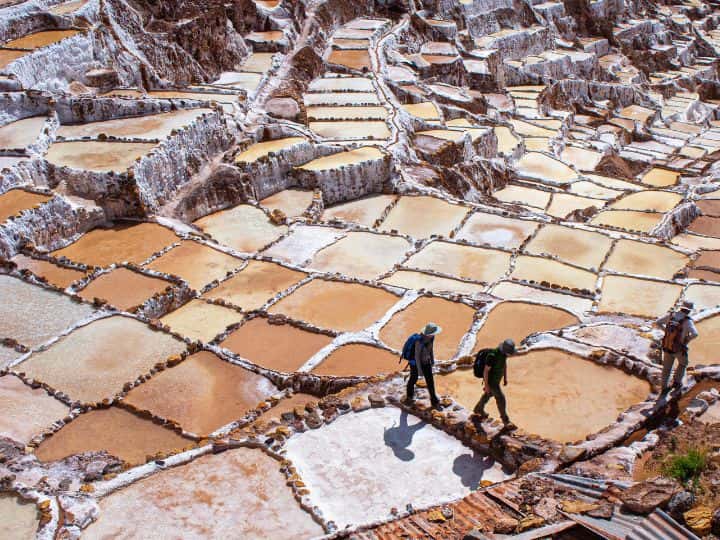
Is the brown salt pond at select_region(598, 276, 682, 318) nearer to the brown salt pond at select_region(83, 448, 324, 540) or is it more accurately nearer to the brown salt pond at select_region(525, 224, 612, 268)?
the brown salt pond at select_region(525, 224, 612, 268)

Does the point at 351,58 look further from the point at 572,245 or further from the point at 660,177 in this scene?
the point at 572,245

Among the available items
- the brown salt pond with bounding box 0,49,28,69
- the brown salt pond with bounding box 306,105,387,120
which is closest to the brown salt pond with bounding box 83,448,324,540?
the brown salt pond with bounding box 0,49,28,69

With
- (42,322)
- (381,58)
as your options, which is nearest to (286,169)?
(42,322)

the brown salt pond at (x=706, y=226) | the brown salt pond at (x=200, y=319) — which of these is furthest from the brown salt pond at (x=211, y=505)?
the brown salt pond at (x=706, y=226)

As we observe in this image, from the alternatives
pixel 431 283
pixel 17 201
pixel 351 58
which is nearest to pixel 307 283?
pixel 431 283

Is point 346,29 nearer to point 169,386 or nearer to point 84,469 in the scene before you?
point 169,386
